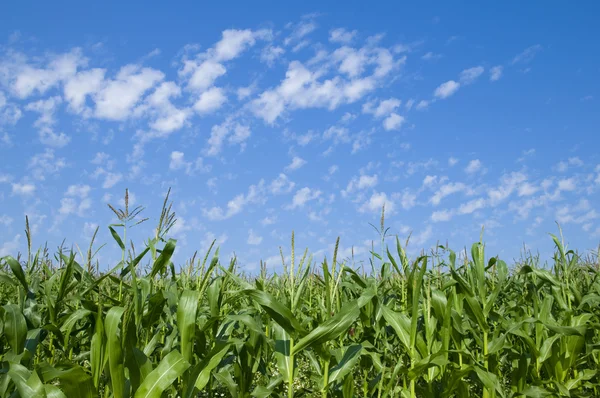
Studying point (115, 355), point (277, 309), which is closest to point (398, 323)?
point (277, 309)

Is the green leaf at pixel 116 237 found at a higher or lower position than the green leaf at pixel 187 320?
higher

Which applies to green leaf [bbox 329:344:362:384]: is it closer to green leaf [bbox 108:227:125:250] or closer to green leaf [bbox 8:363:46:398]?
green leaf [bbox 8:363:46:398]

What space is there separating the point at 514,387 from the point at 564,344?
634 mm

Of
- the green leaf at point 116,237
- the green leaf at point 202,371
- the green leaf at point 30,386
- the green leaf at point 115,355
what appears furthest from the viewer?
the green leaf at point 116,237

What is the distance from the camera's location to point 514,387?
170 inches

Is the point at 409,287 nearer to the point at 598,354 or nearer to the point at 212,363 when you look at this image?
the point at 212,363

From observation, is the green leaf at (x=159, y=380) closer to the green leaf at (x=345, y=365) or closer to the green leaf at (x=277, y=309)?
the green leaf at (x=277, y=309)

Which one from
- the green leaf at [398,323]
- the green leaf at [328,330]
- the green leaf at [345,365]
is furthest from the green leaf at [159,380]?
the green leaf at [398,323]

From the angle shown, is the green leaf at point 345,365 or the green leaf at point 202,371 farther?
the green leaf at point 345,365

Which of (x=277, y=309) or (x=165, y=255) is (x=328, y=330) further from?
(x=165, y=255)

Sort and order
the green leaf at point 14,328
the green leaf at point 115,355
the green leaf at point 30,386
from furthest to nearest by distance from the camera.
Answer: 1. the green leaf at point 14,328
2. the green leaf at point 115,355
3. the green leaf at point 30,386

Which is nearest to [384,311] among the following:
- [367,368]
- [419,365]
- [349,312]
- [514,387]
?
[419,365]

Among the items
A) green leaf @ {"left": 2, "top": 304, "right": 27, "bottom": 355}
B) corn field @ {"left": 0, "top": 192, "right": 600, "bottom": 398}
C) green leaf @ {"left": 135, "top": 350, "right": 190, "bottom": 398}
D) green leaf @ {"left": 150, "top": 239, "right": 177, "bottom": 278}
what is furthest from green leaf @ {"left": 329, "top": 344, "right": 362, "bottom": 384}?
green leaf @ {"left": 2, "top": 304, "right": 27, "bottom": 355}

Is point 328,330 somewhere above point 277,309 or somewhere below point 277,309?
below
